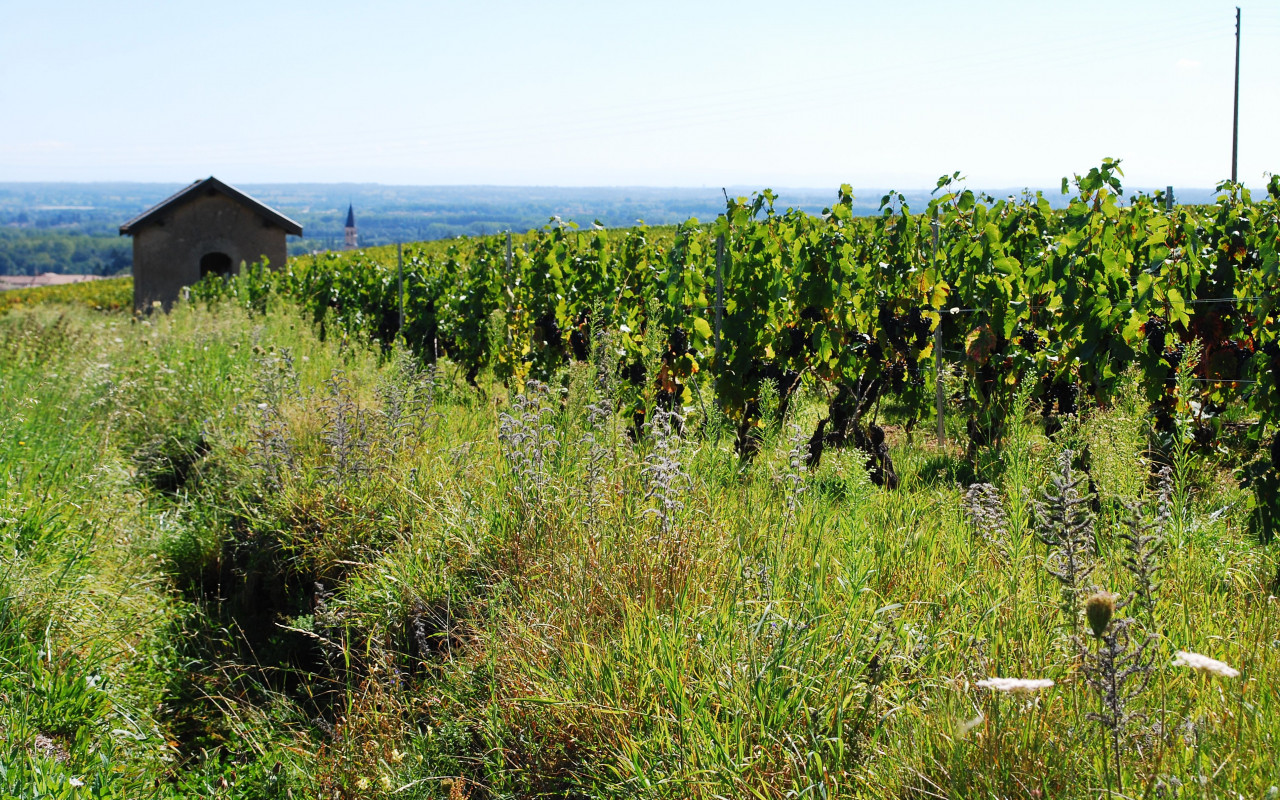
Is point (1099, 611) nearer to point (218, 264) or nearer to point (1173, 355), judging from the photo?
point (1173, 355)

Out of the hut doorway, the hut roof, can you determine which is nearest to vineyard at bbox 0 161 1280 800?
the hut roof

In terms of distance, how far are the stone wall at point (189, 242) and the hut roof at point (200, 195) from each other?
133mm

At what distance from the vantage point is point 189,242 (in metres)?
22.4

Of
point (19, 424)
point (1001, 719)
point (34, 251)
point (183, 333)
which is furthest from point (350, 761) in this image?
point (34, 251)

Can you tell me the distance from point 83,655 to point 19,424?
295cm

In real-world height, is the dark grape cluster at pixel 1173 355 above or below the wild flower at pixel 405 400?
above

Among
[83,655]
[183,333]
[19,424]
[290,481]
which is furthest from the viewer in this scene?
[183,333]

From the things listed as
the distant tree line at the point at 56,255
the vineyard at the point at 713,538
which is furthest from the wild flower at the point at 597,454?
the distant tree line at the point at 56,255

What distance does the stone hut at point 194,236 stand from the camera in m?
22.2

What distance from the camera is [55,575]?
4613 millimetres

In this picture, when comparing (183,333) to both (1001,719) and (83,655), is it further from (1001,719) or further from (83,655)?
(1001,719)

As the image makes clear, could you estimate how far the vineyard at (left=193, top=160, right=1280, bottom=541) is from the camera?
5906 mm

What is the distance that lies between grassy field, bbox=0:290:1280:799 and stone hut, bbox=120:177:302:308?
675 inches

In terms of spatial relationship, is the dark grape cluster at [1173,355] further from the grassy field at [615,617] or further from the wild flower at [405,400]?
the wild flower at [405,400]
